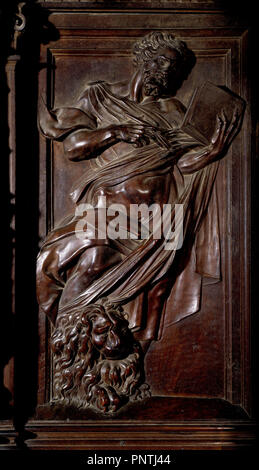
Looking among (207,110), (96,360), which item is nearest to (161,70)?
(207,110)

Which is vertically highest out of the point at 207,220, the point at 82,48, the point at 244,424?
the point at 82,48

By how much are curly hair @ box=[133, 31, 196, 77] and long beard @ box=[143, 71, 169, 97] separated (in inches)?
2.6

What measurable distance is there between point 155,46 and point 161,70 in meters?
0.09

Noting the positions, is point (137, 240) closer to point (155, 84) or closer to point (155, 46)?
point (155, 84)

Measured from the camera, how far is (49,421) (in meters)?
1.73

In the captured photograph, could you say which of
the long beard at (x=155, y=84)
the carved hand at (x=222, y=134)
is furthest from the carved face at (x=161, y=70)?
the carved hand at (x=222, y=134)

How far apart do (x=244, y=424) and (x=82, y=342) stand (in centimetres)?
68

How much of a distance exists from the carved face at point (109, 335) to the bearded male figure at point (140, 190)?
65 mm

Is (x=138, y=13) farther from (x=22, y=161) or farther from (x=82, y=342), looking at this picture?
(x=82, y=342)

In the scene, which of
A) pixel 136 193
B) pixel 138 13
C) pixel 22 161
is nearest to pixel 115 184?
pixel 136 193

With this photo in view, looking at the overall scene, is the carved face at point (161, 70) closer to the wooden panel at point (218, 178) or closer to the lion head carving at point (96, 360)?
the wooden panel at point (218, 178)

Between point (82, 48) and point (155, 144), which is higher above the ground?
point (82, 48)

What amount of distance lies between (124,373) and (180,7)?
1.40 meters

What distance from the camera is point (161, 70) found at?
1750mm
